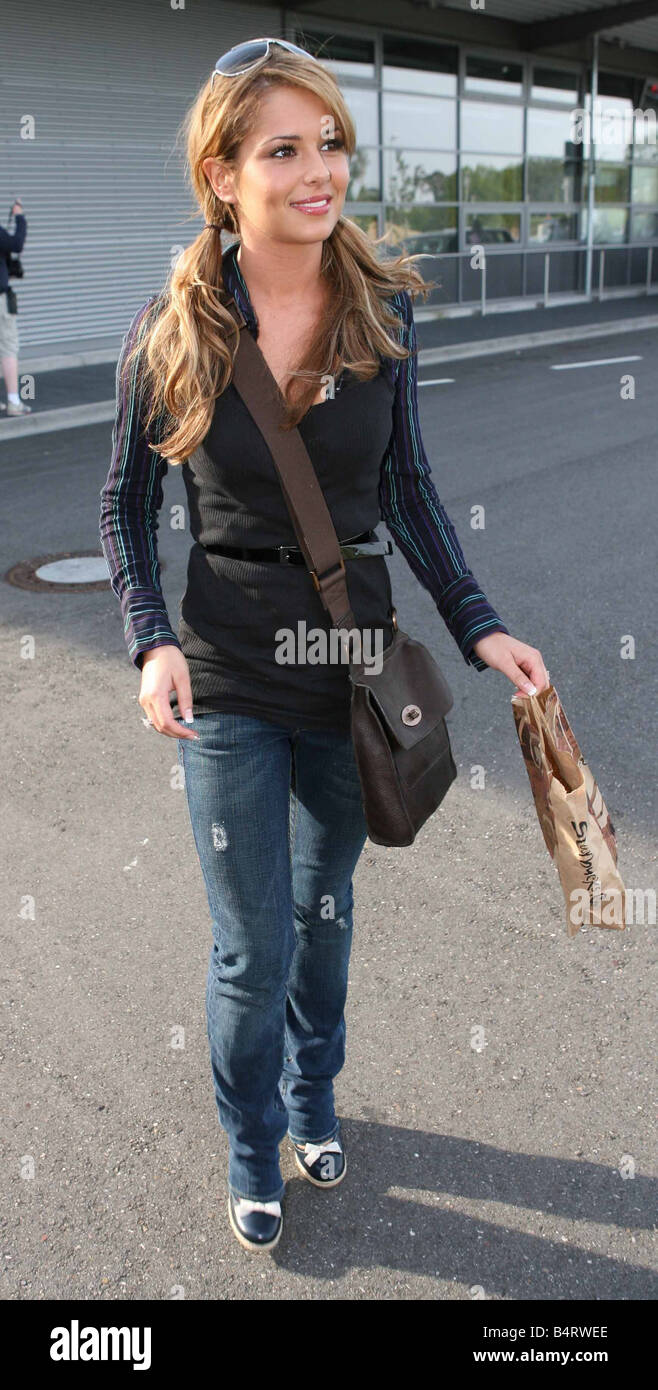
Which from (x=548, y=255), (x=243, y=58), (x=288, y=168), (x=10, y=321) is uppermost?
(x=243, y=58)

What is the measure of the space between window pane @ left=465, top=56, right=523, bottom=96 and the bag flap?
22.6 metres

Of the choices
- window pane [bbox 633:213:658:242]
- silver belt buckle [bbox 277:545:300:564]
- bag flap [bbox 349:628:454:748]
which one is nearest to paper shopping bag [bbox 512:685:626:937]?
bag flap [bbox 349:628:454:748]

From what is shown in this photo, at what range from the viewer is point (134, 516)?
2.22 meters

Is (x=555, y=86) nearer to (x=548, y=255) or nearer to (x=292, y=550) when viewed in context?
(x=548, y=255)

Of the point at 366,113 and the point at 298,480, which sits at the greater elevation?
the point at 366,113

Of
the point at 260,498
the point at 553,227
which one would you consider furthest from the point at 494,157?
the point at 260,498

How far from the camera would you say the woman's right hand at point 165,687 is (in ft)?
6.67

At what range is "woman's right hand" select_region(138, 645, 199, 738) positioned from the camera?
80.0 inches

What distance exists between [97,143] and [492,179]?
9.13 metres

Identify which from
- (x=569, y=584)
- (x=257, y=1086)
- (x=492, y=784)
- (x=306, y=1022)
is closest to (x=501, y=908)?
(x=492, y=784)

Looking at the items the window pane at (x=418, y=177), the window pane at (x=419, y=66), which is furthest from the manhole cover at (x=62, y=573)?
the window pane at (x=419, y=66)

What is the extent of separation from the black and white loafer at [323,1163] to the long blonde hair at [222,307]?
147cm

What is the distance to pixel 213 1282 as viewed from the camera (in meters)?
2.30
